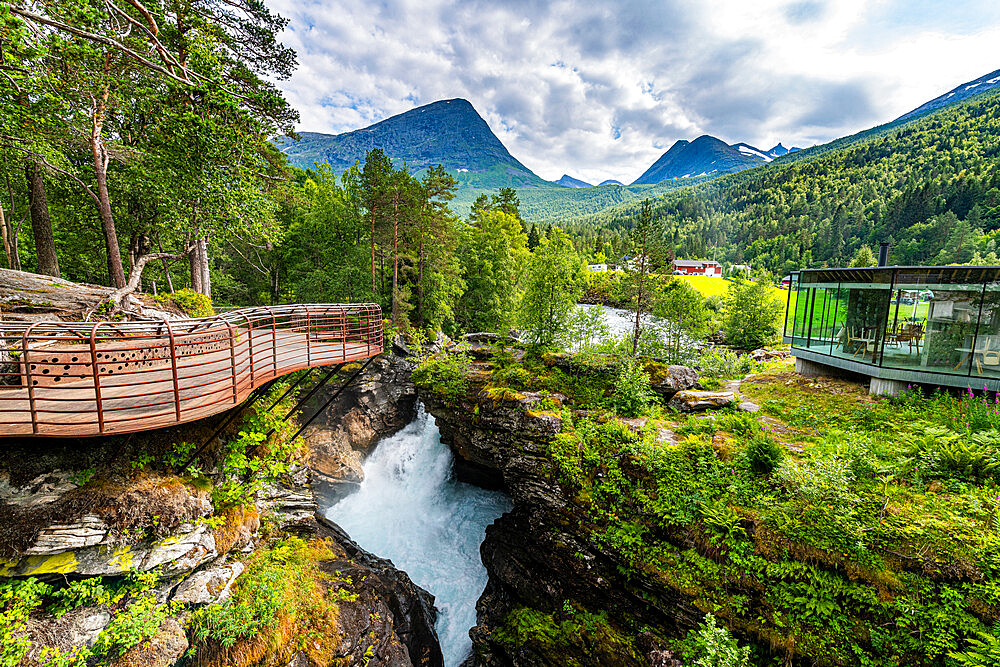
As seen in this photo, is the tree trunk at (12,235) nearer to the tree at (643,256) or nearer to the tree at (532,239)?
the tree at (643,256)

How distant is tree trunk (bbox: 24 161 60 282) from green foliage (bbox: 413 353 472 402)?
42.6ft

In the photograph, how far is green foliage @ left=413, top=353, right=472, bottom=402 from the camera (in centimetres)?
1521

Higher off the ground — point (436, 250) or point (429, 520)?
point (436, 250)

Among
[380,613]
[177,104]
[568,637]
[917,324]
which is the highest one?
[177,104]

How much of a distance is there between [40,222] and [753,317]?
135 ft

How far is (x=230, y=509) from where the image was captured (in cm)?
739

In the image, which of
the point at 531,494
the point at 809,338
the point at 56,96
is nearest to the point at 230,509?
the point at 531,494

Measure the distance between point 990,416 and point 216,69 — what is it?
20459mm

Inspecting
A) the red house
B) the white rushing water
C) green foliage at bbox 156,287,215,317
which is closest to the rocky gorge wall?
the white rushing water

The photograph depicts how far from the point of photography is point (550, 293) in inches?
699

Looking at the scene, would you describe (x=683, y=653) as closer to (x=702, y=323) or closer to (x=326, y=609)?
(x=326, y=609)

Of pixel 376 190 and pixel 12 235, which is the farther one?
pixel 376 190

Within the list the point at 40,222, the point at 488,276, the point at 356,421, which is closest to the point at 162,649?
the point at 356,421

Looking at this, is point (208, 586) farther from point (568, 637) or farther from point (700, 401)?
point (700, 401)
